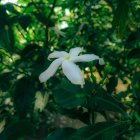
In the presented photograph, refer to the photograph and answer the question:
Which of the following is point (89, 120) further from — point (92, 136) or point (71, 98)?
point (92, 136)

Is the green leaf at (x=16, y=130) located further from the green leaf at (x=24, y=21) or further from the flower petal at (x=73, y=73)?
the green leaf at (x=24, y=21)

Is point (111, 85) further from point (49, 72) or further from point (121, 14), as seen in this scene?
point (49, 72)

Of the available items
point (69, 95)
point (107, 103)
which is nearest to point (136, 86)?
point (107, 103)

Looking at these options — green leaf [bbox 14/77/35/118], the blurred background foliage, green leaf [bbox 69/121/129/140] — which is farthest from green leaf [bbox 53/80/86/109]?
green leaf [bbox 14/77/35/118]

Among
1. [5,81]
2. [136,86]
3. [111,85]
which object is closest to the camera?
[136,86]

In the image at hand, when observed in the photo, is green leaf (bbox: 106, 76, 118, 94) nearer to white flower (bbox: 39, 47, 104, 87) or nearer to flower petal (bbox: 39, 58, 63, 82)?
white flower (bbox: 39, 47, 104, 87)

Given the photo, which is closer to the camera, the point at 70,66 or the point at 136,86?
the point at 70,66

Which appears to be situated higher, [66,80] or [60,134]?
[66,80]
